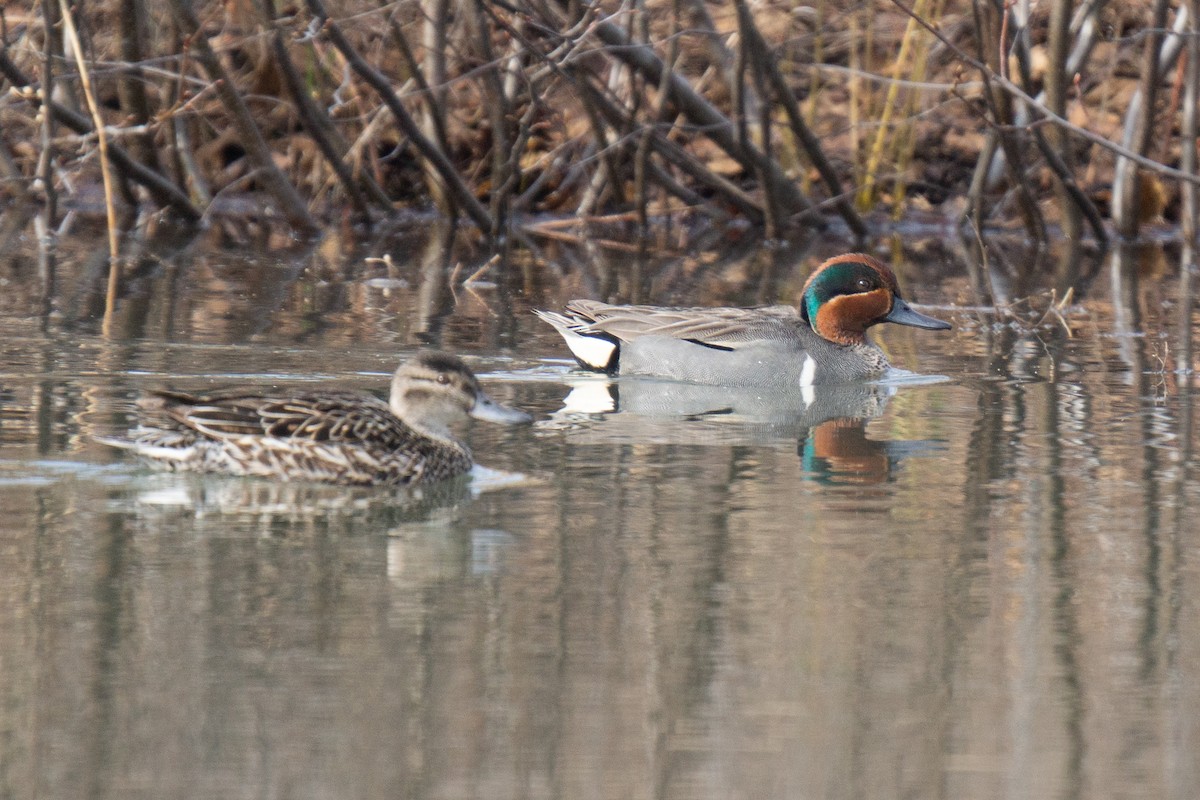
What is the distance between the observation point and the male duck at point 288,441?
6.75 meters

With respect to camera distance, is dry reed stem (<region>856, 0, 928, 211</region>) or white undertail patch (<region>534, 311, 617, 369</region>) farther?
dry reed stem (<region>856, 0, 928, 211</region>)

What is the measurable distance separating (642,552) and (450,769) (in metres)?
1.85

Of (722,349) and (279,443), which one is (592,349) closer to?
(722,349)

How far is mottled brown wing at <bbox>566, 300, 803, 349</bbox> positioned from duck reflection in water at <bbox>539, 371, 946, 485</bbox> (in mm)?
239

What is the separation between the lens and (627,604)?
5258 mm

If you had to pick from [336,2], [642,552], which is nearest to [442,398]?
[642,552]

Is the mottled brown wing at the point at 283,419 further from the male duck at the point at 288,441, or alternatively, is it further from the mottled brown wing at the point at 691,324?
the mottled brown wing at the point at 691,324

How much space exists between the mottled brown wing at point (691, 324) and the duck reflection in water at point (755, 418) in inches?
9.4

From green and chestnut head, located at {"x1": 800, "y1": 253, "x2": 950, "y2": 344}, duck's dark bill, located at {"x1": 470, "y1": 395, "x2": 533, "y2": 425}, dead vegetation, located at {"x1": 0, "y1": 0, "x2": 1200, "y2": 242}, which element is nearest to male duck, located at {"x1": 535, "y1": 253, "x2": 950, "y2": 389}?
green and chestnut head, located at {"x1": 800, "y1": 253, "x2": 950, "y2": 344}

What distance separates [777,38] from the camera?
18.2 m

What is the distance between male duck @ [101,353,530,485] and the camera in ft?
22.1

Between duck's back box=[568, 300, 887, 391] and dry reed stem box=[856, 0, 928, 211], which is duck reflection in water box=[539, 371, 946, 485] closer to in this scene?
duck's back box=[568, 300, 887, 391]

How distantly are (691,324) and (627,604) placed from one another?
4.56 metres

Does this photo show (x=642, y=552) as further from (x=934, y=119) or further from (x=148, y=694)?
(x=934, y=119)
